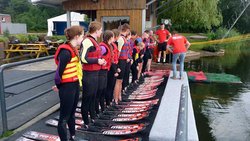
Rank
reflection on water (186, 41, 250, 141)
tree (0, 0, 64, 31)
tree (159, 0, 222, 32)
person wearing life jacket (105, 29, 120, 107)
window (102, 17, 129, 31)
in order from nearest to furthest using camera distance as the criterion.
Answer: person wearing life jacket (105, 29, 120, 107) < reflection on water (186, 41, 250, 141) < window (102, 17, 129, 31) < tree (159, 0, 222, 32) < tree (0, 0, 64, 31)

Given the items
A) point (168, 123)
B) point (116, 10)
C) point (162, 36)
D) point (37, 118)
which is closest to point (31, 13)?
point (116, 10)

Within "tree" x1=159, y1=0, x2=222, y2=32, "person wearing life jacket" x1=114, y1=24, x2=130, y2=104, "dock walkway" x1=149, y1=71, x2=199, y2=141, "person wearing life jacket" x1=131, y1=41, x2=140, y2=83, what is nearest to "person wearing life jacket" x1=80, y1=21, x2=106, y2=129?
"dock walkway" x1=149, y1=71, x2=199, y2=141

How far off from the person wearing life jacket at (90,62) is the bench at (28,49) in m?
12.4

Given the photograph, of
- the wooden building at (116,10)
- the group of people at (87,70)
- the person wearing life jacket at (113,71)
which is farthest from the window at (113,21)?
the person wearing life jacket at (113,71)

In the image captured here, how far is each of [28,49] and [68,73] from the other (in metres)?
14.4

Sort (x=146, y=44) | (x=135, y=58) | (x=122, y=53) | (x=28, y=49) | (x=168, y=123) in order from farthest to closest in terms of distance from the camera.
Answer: (x=28, y=49)
(x=146, y=44)
(x=135, y=58)
(x=122, y=53)
(x=168, y=123)

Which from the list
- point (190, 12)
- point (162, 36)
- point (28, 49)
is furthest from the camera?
point (190, 12)

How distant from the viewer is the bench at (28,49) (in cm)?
1644

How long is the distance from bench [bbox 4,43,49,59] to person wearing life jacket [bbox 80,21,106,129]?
490 inches

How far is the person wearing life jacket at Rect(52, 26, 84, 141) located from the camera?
3.78 meters

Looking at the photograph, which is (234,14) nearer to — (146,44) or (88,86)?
(146,44)

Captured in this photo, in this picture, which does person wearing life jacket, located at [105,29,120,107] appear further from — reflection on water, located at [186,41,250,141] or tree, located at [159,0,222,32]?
tree, located at [159,0,222,32]

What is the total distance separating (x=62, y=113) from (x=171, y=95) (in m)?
3.34

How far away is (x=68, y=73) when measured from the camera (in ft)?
12.7
